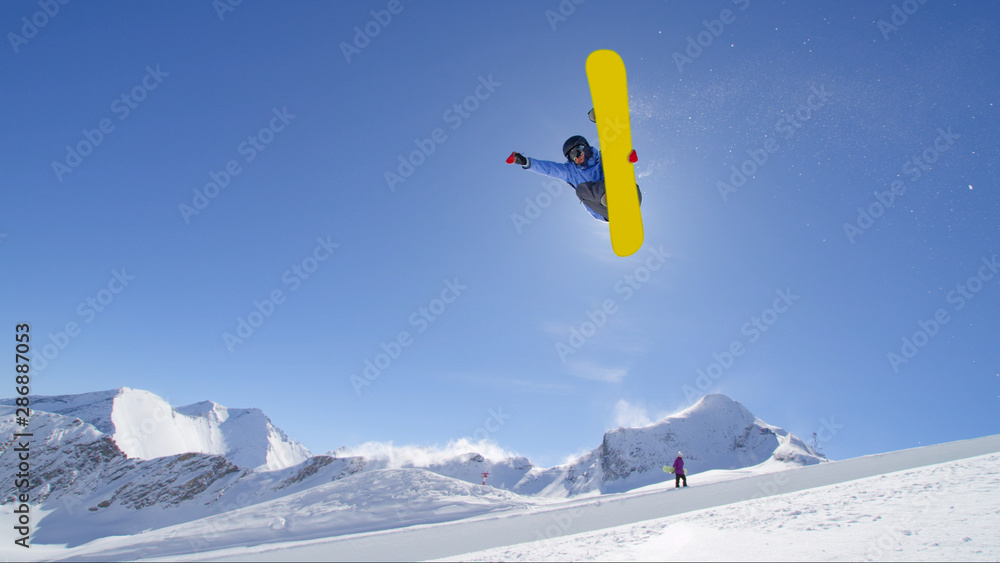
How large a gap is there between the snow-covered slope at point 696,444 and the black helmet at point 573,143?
418 feet

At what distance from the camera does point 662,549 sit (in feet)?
12.6

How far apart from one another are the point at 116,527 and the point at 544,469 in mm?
135552

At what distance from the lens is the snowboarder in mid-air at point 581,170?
7.50 m

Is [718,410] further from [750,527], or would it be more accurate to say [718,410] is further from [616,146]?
[750,527]

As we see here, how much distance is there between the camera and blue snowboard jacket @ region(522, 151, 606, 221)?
24.8ft

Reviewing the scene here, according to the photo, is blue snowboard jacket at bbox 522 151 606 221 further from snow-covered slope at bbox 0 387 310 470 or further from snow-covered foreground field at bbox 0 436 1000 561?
snow-covered slope at bbox 0 387 310 470

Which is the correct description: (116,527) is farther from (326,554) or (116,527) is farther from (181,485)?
(326,554)

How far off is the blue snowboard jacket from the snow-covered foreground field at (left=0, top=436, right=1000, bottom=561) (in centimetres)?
517

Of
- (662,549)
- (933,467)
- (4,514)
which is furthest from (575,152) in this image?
(4,514)

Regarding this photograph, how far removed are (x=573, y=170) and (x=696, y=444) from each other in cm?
13777

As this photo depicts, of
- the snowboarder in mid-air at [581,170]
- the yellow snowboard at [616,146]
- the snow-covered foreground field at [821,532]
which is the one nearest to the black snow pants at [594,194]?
the snowboarder in mid-air at [581,170]

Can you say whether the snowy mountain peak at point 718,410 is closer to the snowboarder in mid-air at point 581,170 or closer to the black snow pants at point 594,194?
the black snow pants at point 594,194

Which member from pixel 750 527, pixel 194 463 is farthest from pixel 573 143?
pixel 194 463

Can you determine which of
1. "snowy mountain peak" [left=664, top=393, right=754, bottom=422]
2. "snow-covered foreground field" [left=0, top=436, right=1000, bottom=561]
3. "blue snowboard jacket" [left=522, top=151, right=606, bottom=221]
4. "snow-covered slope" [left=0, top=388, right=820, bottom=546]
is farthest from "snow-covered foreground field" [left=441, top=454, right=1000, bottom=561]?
"snowy mountain peak" [left=664, top=393, right=754, bottom=422]
